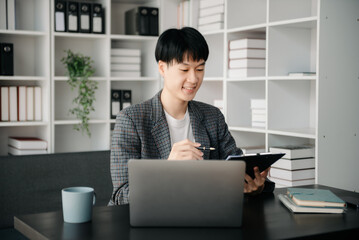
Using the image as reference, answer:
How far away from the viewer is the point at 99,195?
3.70 metres

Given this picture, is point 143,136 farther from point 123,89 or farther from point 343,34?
point 123,89

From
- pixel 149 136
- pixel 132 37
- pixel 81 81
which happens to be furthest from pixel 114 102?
pixel 149 136

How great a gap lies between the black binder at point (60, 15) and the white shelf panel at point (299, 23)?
5.07 feet

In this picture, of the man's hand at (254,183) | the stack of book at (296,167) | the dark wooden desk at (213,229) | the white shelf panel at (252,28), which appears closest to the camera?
the dark wooden desk at (213,229)

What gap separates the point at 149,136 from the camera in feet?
7.05

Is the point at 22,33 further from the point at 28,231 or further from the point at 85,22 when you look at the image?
the point at 28,231

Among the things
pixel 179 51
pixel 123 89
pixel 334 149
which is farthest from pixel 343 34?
pixel 123 89

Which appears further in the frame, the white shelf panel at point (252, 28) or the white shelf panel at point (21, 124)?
the white shelf panel at point (21, 124)

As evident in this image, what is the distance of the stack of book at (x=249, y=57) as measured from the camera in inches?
137

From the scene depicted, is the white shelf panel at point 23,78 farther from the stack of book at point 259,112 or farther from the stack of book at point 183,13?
the stack of book at point 259,112

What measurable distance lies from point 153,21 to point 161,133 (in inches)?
82.9

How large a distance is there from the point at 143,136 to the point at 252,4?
6.51 ft

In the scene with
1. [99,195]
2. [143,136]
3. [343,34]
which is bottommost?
[99,195]

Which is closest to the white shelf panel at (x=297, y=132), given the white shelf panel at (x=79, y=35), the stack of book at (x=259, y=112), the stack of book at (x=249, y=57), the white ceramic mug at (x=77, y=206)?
the stack of book at (x=259, y=112)
